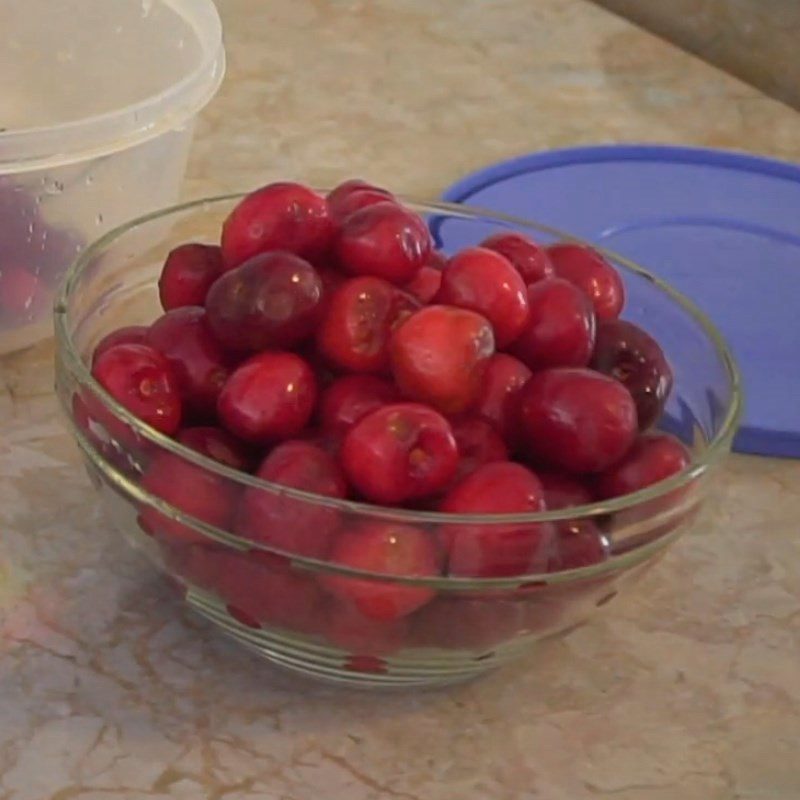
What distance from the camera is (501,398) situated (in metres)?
0.59

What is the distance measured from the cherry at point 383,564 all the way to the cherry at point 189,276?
0.59 feet

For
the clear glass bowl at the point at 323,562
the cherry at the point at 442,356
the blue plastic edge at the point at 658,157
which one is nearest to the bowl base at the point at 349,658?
the clear glass bowl at the point at 323,562

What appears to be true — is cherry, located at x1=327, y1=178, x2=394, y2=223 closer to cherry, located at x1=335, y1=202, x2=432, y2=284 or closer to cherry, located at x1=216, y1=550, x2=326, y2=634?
cherry, located at x1=335, y1=202, x2=432, y2=284

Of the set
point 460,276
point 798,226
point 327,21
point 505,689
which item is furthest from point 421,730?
point 327,21

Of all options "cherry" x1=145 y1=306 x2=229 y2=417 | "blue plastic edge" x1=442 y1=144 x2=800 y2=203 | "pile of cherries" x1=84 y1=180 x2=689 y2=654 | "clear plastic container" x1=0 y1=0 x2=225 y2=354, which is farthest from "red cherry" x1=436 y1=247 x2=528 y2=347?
"blue plastic edge" x1=442 y1=144 x2=800 y2=203

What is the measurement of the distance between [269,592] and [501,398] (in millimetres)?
131

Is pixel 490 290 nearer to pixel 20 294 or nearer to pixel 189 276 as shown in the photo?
pixel 189 276

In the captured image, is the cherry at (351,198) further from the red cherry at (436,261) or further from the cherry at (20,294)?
the cherry at (20,294)

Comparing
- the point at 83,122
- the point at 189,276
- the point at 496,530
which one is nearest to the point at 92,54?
→ the point at 83,122

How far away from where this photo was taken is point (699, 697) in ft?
2.11

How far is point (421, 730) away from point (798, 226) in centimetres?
61

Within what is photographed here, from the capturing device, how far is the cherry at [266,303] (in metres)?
0.58

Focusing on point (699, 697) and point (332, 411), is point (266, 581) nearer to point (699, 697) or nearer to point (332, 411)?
point (332, 411)

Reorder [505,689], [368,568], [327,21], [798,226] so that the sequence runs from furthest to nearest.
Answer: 1. [327,21]
2. [798,226]
3. [505,689]
4. [368,568]
